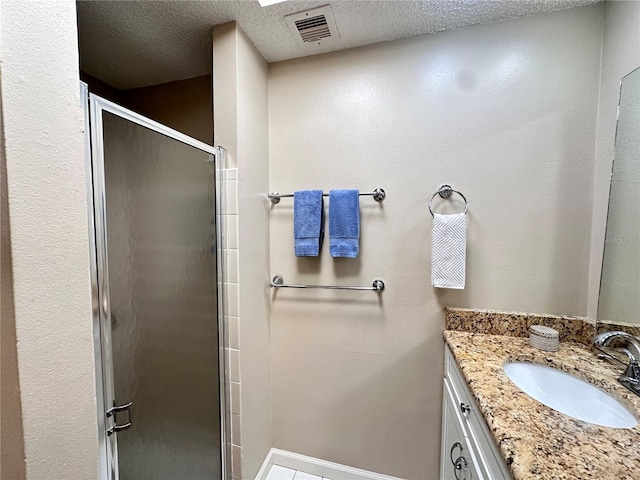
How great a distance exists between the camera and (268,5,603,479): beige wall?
3.95 ft

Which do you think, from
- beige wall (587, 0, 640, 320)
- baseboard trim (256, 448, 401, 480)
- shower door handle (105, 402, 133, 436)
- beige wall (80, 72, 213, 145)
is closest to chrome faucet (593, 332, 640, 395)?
beige wall (587, 0, 640, 320)

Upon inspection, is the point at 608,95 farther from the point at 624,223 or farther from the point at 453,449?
the point at 453,449

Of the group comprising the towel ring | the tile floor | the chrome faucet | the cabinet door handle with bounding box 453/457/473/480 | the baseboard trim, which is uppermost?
the towel ring

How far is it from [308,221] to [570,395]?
4.19 ft

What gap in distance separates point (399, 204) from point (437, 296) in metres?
0.52

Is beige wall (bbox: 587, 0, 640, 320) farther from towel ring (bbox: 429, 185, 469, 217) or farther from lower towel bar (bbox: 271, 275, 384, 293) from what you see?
lower towel bar (bbox: 271, 275, 384, 293)

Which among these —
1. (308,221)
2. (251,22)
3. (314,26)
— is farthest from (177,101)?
(308,221)

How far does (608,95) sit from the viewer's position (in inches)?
43.9

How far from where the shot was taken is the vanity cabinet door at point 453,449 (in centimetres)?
89

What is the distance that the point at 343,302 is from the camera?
4.88 ft

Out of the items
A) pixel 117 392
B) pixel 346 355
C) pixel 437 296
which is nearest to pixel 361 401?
pixel 346 355

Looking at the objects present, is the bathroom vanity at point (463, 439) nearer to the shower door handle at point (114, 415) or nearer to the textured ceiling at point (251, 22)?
the shower door handle at point (114, 415)

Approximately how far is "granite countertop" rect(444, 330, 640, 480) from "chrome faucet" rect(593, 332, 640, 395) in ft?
0.09

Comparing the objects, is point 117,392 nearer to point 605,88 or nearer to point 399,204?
point 399,204
